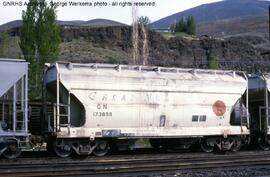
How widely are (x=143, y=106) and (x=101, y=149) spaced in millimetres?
2353

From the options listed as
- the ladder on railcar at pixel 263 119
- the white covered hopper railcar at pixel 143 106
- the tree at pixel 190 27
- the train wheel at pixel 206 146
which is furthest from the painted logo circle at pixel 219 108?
the tree at pixel 190 27

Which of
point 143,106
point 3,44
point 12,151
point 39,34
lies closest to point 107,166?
point 12,151

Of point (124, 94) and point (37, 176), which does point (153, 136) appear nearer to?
point (124, 94)

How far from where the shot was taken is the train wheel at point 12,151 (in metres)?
16.3

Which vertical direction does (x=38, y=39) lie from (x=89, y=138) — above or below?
above

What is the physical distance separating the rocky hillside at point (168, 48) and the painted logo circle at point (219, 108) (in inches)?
1675

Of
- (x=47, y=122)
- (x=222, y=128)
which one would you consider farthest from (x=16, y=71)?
(x=222, y=128)

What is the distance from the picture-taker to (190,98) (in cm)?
2002

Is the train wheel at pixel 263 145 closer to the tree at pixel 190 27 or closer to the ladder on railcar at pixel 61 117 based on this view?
the ladder on railcar at pixel 61 117

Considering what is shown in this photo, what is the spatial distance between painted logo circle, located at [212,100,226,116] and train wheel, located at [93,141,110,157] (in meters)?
5.13

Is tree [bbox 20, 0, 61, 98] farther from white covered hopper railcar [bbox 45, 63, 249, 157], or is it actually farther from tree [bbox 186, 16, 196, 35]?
tree [bbox 186, 16, 196, 35]

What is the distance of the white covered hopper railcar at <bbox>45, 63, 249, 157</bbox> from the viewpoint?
17.7 meters

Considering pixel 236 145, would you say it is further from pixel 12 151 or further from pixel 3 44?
pixel 3 44

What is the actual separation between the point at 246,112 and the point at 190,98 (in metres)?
Answer: 2.88
